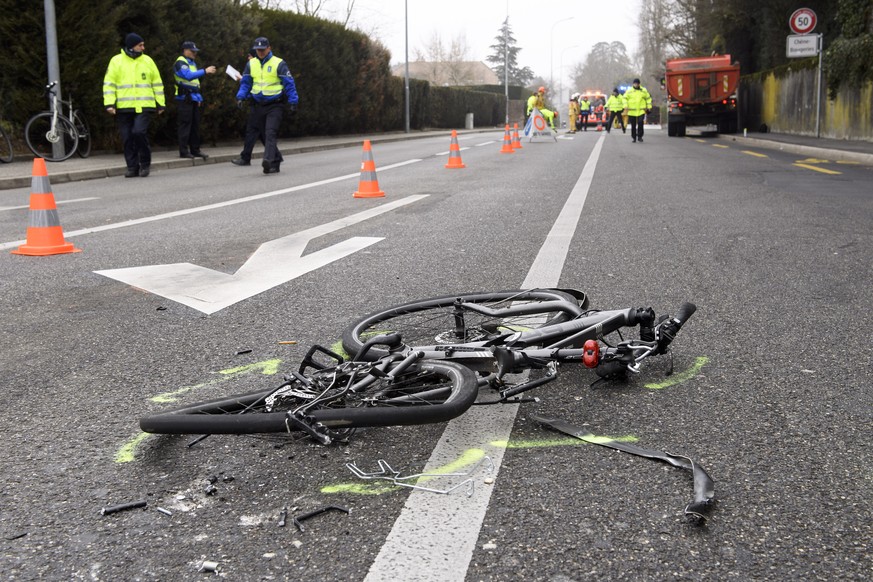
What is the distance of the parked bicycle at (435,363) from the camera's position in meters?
2.68

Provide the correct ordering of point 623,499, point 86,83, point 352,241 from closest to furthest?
point 623,499
point 352,241
point 86,83

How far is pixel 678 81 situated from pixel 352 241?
26906 millimetres

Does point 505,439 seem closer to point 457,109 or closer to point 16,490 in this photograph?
point 16,490

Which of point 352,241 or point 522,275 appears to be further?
point 352,241

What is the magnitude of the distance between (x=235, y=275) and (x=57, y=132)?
12560 mm

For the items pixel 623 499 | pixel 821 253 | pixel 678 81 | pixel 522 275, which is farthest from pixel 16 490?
pixel 678 81

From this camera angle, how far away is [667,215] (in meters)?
8.55

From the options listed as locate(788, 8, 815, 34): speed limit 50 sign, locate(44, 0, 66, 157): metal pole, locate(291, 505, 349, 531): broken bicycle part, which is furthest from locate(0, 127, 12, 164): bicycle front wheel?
locate(788, 8, 815, 34): speed limit 50 sign

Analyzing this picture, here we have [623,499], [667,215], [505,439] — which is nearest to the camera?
[623,499]

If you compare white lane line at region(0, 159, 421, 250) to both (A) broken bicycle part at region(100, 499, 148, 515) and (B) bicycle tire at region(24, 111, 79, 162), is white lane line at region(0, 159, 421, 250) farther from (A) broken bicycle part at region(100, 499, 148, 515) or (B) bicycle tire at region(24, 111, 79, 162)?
(B) bicycle tire at region(24, 111, 79, 162)

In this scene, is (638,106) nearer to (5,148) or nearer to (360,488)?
(5,148)

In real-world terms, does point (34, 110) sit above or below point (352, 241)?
above

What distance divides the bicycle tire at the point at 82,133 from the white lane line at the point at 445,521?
16064 mm

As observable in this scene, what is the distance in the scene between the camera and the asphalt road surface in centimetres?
214
